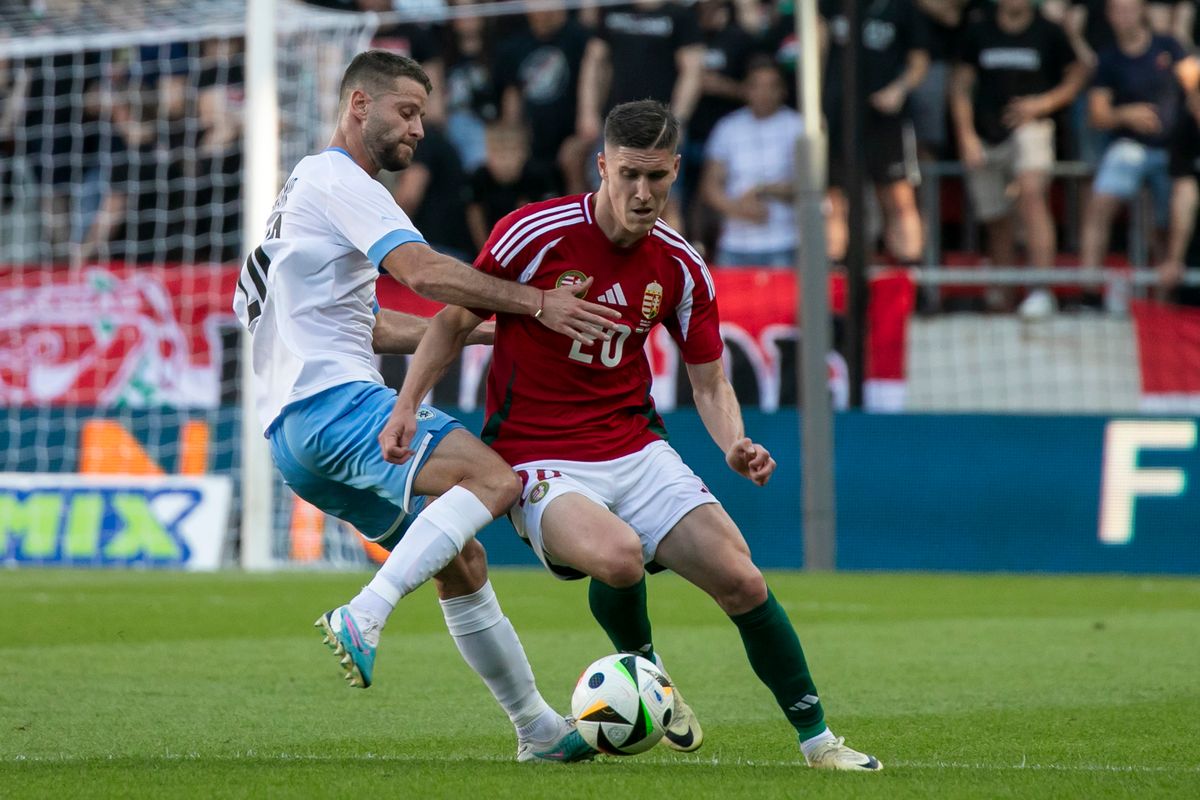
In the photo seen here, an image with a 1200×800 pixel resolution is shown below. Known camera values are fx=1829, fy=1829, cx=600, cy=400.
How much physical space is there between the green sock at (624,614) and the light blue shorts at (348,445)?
0.64m

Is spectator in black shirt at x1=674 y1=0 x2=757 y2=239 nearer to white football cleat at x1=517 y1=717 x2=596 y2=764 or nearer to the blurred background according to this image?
the blurred background

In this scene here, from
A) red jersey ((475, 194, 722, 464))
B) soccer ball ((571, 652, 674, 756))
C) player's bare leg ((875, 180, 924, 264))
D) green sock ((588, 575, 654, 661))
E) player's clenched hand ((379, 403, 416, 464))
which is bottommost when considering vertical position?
soccer ball ((571, 652, 674, 756))

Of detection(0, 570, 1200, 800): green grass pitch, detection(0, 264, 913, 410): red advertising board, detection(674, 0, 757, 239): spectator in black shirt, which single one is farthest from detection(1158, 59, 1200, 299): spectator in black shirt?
detection(0, 570, 1200, 800): green grass pitch

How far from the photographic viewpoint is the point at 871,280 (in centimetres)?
1448

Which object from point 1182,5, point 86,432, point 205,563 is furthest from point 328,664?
point 1182,5

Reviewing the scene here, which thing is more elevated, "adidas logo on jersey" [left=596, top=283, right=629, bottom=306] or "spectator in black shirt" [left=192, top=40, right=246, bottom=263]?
"spectator in black shirt" [left=192, top=40, right=246, bottom=263]

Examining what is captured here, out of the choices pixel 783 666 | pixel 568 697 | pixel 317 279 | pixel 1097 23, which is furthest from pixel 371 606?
pixel 1097 23

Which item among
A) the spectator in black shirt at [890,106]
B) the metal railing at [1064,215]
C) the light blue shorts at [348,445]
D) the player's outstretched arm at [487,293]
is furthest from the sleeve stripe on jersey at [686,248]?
the metal railing at [1064,215]

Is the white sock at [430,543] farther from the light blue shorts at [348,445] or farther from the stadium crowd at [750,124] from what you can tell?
the stadium crowd at [750,124]

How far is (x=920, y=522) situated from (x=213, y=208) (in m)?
6.47

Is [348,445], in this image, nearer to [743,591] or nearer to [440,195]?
[743,591]

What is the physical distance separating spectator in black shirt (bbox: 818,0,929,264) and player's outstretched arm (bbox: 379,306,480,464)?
9566mm

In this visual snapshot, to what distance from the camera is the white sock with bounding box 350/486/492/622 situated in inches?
203

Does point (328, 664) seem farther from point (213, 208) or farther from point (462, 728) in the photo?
point (213, 208)
